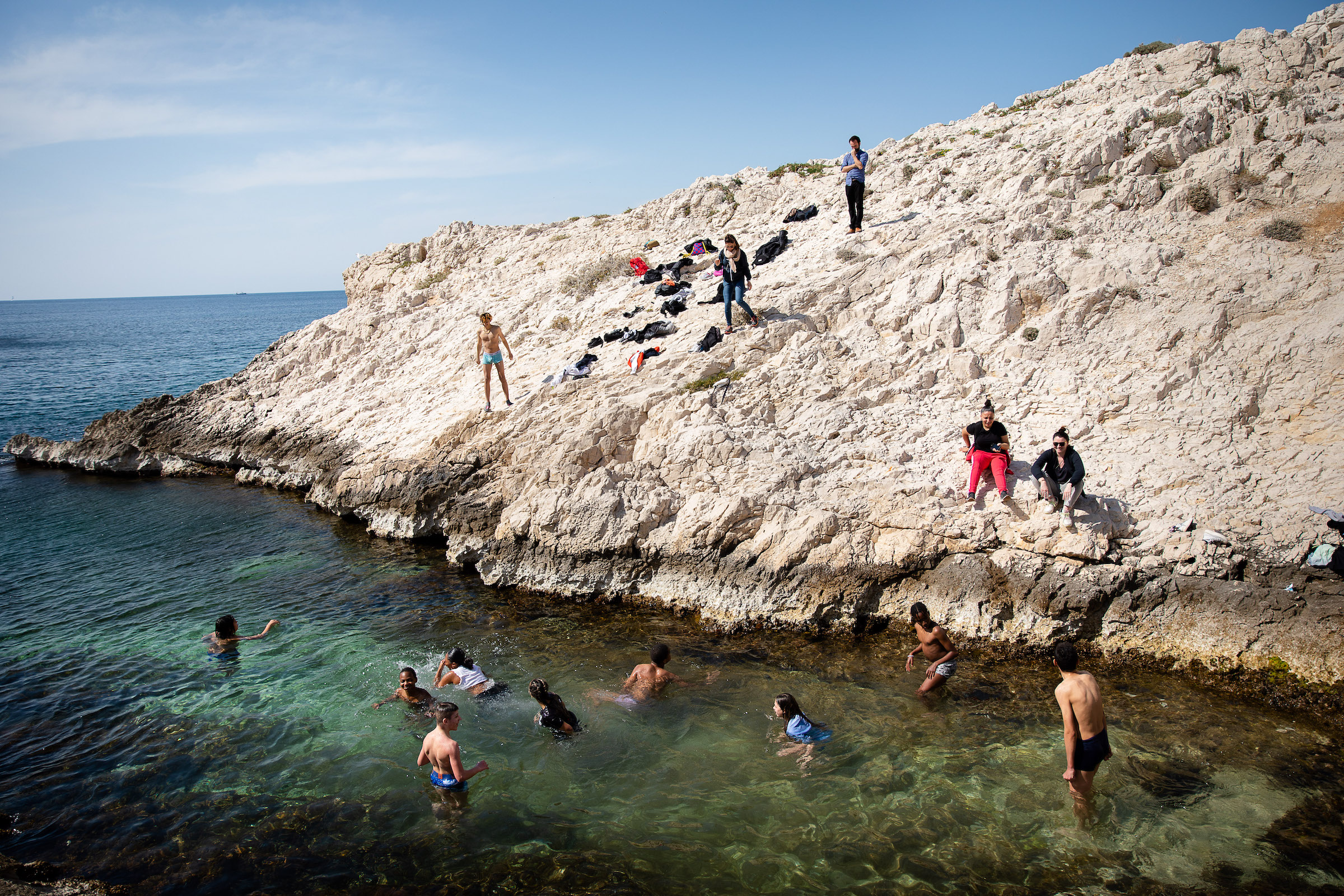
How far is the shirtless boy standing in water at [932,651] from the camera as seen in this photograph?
927 centimetres

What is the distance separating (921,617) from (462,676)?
22.6 feet

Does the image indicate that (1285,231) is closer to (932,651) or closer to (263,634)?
(932,651)

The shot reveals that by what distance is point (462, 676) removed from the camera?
9977mm

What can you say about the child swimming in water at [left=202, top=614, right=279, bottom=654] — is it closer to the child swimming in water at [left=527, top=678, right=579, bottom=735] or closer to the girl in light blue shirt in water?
the child swimming in water at [left=527, top=678, right=579, bottom=735]

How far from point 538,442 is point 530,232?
16.5m

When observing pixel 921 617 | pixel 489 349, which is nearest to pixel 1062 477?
pixel 921 617

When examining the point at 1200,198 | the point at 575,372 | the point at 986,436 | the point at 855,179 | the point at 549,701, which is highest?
the point at 855,179

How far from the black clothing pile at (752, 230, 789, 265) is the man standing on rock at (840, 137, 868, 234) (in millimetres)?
1982

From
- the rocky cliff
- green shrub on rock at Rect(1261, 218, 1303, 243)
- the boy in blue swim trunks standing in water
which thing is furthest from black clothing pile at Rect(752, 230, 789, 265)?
the boy in blue swim trunks standing in water

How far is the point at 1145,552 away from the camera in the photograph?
33.9ft

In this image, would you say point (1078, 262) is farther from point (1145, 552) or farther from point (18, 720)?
Answer: point (18, 720)

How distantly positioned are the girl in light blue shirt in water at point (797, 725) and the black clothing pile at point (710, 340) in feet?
30.0

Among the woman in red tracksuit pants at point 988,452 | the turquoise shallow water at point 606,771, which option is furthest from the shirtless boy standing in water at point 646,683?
the woman in red tracksuit pants at point 988,452

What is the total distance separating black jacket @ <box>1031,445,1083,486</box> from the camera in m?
10.5
